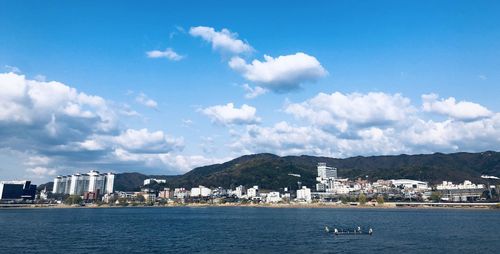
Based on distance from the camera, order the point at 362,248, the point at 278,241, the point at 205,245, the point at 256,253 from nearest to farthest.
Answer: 1. the point at 256,253
2. the point at 362,248
3. the point at 205,245
4. the point at 278,241

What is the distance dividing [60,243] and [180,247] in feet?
73.5

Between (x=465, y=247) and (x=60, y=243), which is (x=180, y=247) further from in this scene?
(x=465, y=247)

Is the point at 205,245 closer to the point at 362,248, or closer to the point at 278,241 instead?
the point at 278,241

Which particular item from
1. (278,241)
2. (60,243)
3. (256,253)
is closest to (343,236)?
(278,241)

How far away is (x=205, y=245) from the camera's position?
224 ft

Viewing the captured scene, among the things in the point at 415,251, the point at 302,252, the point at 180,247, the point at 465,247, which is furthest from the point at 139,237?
the point at 465,247

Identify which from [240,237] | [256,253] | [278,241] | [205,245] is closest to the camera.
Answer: [256,253]

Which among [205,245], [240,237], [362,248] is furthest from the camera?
[240,237]

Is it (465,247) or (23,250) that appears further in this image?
(465,247)

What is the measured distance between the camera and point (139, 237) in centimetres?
8188

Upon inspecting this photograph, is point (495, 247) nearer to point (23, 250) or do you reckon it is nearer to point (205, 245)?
point (205, 245)

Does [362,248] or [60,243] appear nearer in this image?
[362,248]

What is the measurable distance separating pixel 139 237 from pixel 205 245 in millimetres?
20420

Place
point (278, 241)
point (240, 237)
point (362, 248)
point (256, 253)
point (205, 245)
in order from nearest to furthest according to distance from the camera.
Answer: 1. point (256, 253)
2. point (362, 248)
3. point (205, 245)
4. point (278, 241)
5. point (240, 237)
